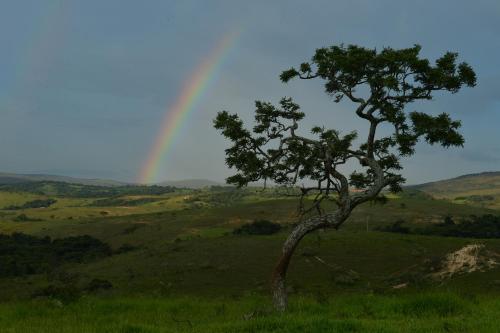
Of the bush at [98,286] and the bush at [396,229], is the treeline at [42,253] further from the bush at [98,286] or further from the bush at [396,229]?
the bush at [396,229]

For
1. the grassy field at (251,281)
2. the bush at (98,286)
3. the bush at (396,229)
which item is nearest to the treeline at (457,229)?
the bush at (396,229)

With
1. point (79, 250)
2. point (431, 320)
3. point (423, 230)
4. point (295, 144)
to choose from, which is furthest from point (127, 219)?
point (431, 320)

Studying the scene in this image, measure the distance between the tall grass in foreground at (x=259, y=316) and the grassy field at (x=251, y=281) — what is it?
4 cm

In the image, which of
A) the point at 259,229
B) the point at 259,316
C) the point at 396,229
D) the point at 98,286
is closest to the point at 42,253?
the point at 259,229

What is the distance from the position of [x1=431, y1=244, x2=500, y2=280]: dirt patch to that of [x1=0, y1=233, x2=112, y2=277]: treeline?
58415mm

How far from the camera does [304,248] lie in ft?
217

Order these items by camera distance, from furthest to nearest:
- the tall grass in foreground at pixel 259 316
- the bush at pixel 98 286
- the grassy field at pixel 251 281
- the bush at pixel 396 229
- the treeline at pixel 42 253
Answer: the bush at pixel 396 229 < the treeline at pixel 42 253 < the bush at pixel 98 286 < the grassy field at pixel 251 281 < the tall grass in foreground at pixel 259 316

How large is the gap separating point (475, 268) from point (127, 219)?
378 ft

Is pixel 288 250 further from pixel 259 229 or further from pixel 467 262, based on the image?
pixel 259 229

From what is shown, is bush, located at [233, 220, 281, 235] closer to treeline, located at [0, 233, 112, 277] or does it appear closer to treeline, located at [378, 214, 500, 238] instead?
treeline, located at [378, 214, 500, 238]

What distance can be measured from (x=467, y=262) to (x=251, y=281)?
2193 centimetres

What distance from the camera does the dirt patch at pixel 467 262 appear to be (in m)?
47.1

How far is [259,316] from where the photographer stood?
599 inches

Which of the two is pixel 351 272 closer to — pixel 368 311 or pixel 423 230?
pixel 368 311
